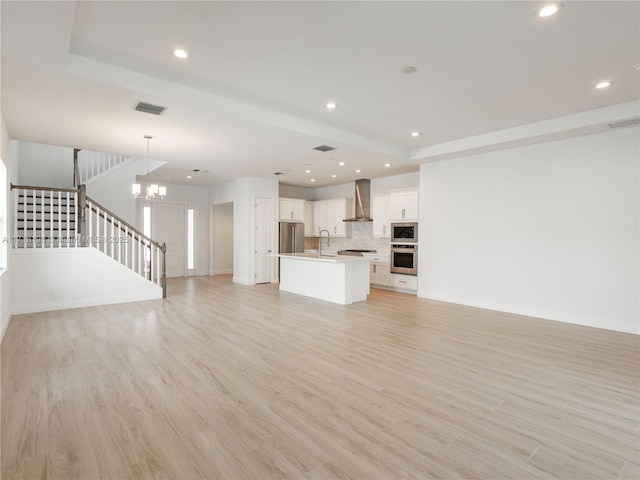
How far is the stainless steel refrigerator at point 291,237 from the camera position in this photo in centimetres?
955

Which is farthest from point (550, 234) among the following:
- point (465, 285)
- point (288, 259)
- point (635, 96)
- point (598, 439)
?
point (288, 259)

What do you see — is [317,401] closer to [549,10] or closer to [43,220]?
[549,10]

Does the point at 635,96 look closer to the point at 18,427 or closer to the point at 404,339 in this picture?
the point at 404,339

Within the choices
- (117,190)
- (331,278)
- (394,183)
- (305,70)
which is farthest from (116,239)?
(394,183)

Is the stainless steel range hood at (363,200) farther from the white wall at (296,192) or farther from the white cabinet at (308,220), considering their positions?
the white wall at (296,192)

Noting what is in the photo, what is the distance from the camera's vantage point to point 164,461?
1919 millimetres

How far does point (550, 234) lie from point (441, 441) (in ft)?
15.1

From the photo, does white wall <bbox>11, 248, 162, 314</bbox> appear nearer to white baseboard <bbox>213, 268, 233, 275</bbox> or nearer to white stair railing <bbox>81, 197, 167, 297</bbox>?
white stair railing <bbox>81, 197, 167, 297</bbox>

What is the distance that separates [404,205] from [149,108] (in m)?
5.54

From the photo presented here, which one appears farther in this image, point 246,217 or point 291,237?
point 291,237

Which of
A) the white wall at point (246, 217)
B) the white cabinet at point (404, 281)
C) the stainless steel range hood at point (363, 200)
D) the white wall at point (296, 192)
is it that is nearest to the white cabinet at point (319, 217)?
the white wall at point (296, 192)

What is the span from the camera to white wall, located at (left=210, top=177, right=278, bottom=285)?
8.80m

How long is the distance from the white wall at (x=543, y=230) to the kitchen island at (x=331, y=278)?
1.58 m

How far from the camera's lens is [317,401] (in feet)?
8.64
